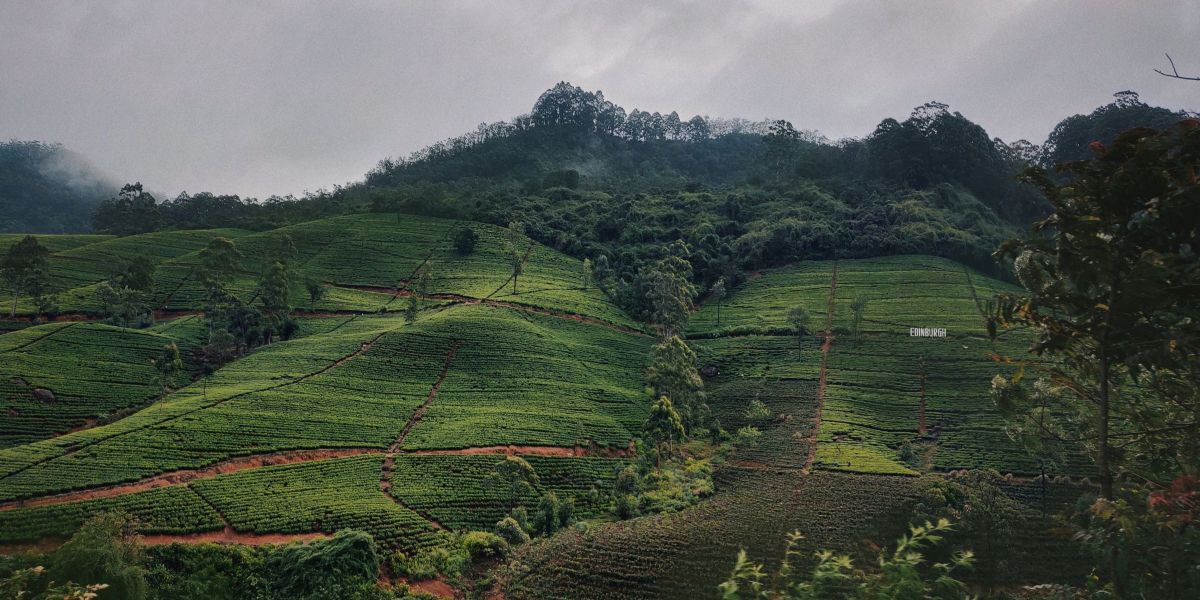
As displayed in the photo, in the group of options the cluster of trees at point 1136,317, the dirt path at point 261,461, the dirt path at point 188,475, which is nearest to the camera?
the cluster of trees at point 1136,317

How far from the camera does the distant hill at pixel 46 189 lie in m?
139

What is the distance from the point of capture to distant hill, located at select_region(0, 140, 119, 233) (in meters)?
139

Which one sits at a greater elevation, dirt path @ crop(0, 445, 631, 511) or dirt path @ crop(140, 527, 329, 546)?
dirt path @ crop(0, 445, 631, 511)

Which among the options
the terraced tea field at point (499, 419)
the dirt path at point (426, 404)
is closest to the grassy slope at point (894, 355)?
the terraced tea field at point (499, 419)

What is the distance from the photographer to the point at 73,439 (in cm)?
3903

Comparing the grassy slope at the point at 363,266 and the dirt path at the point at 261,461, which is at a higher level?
the grassy slope at the point at 363,266

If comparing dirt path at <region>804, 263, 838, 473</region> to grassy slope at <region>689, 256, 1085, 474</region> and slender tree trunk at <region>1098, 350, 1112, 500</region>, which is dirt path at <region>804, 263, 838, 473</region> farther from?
slender tree trunk at <region>1098, 350, 1112, 500</region>

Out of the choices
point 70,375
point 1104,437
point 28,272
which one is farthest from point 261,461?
point 1104,437

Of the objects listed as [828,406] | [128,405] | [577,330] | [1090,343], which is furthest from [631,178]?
[1090,343]

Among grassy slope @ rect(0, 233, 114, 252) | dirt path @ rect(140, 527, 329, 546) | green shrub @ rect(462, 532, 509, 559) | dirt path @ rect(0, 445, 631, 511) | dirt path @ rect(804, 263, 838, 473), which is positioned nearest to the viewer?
dirt path @ rect(140, 527, 329, 546)

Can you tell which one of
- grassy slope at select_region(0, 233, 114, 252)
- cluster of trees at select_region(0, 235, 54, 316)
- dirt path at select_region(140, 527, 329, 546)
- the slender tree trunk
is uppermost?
grassy slope at select_region(0, 233, 114, 252)

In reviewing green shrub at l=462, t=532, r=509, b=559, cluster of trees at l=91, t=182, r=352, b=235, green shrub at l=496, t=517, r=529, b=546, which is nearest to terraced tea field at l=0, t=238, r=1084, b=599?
green shrub at l=496, t=517, r=529, b=546

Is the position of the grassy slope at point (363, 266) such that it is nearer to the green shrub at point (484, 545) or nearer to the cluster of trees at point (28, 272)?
the cluster of trees at point (28, 272)

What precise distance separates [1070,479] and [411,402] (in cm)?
4386
